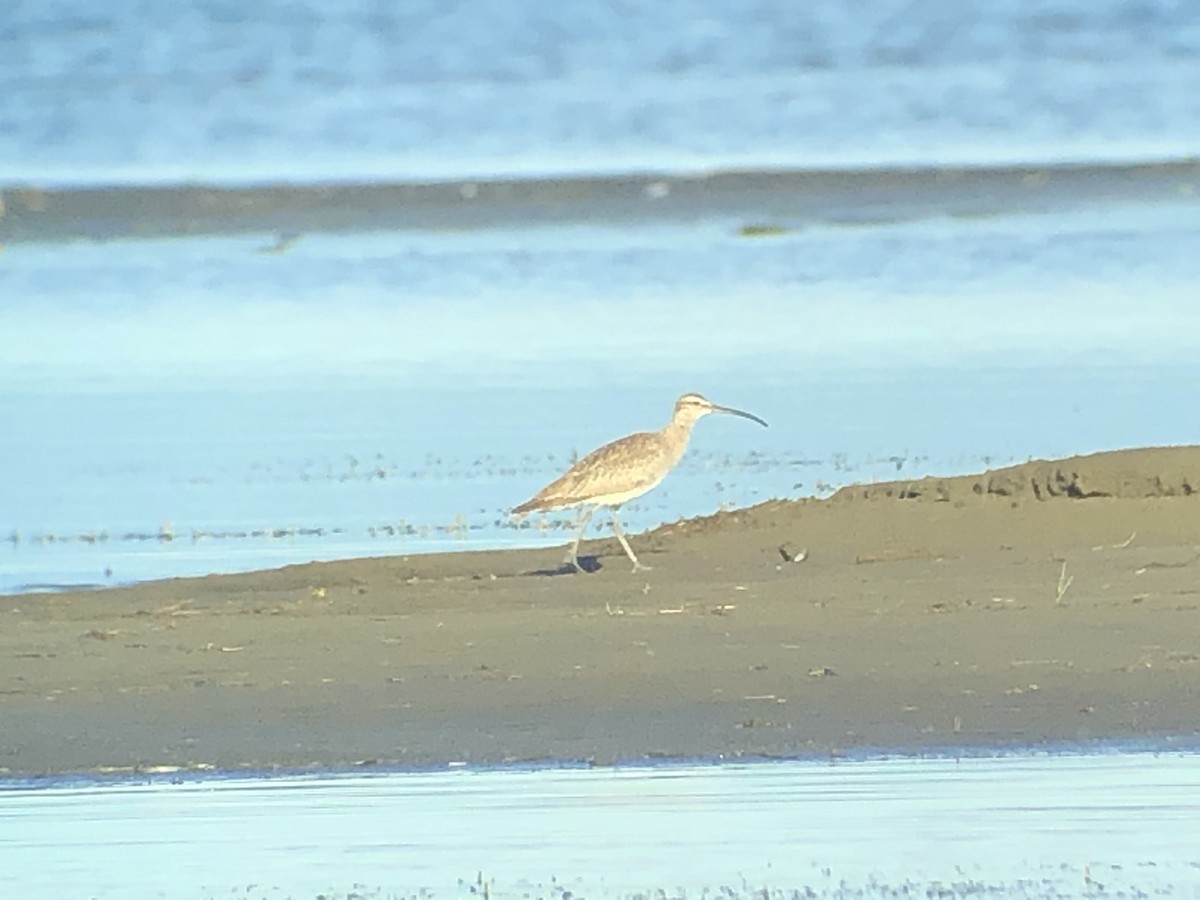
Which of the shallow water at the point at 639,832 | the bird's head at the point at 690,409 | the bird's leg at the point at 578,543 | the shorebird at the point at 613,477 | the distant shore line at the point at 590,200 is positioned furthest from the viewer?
the distant shore line at the point at 590,200

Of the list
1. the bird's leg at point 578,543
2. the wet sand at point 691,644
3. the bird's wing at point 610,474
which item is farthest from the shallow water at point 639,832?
the bird's wing at point 610,474

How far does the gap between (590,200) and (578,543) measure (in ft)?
39.7

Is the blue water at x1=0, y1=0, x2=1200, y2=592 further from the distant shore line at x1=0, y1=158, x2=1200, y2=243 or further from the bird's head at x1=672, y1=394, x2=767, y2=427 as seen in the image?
the bird's head at x1=672, y1=394, x2=767, y2=427

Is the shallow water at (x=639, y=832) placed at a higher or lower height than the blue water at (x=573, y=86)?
higher

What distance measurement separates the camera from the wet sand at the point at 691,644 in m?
8.59

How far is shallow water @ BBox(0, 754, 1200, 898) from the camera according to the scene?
22.3 ft

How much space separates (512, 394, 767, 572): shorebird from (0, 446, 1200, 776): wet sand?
0.64 ft

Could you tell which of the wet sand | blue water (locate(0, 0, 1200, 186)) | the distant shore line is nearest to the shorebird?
the wet sand

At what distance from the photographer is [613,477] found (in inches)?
485

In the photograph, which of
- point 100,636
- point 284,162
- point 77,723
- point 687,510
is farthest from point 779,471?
point 284,162

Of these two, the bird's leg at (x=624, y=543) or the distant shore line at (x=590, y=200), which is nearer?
the bird's leg at (x=624, y=543)

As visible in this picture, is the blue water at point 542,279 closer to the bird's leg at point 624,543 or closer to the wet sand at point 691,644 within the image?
the bird's leg at point 624,543

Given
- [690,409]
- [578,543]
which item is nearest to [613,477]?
[578,543]

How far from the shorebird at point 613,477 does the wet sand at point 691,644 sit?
0.20m
